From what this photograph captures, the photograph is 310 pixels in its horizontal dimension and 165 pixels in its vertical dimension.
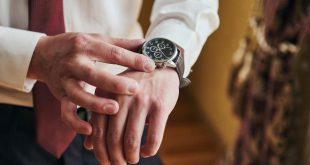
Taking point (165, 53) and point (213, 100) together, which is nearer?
point (165, 53)

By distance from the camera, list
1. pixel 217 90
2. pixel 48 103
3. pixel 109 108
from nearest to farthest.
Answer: pixel 109 108, pixel 48 103, pixel 217 90

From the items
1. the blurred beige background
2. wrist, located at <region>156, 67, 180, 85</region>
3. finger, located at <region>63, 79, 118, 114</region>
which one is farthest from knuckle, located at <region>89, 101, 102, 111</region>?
the blurred beige background

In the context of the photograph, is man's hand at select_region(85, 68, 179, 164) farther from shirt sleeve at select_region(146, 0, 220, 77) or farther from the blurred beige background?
the blurred beige background

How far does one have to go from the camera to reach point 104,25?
2.40 ft

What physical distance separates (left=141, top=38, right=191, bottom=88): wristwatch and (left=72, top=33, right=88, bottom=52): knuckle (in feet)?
0.25

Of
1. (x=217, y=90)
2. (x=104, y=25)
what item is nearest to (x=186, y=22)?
(x=104, y=25)

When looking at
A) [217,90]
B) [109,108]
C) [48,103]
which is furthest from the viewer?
[217,90]

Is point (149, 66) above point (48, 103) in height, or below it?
above

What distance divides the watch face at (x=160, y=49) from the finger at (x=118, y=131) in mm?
75

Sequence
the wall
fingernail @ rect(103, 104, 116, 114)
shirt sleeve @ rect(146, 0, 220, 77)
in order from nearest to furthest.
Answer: fingernail @ rect(103, 104, 116, 114)
shirt sleeve @ rect(146, 0, 220, 77)
the wall

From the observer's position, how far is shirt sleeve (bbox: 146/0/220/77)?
0.71 meters

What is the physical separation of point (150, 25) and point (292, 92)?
53 centimetres

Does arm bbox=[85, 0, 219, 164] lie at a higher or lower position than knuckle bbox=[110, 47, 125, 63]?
lower

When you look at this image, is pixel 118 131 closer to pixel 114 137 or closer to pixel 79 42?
pixel 114 137
